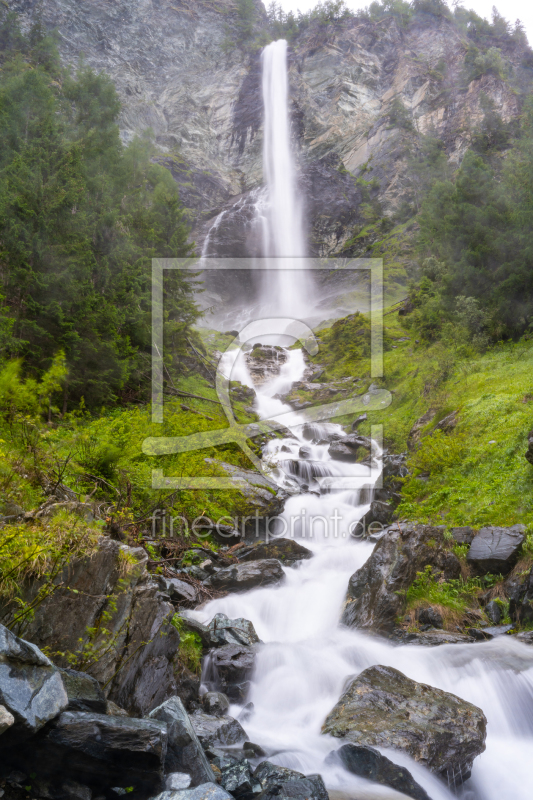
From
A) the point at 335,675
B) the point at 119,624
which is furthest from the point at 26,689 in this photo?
the point at 335,675

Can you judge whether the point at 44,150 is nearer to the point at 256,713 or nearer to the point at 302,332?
the point at 256,713

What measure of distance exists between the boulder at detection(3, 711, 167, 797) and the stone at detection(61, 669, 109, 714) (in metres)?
0.13

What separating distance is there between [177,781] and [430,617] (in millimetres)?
5151

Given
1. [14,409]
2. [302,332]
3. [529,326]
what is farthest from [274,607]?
[302,332]

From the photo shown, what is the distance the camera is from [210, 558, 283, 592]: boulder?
28.8 ft

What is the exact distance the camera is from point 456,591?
754cm

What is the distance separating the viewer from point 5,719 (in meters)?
2.71

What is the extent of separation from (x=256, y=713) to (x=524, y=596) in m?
4.10

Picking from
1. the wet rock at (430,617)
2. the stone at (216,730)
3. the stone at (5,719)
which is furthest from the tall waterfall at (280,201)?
the stone at (5,719)

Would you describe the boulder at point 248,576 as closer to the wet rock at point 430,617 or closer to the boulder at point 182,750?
the wet rock at point 430,617

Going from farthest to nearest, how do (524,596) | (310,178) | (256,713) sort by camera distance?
(310,178), (524,596), (256,713)

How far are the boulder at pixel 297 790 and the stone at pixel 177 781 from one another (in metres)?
0.72

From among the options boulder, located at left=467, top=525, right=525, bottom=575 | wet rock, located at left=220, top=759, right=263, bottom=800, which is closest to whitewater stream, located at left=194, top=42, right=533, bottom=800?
wet rock, located at left=220, top=759, right=263, bottom=800

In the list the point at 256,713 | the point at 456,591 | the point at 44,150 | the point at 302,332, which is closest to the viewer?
the point at 256,713
